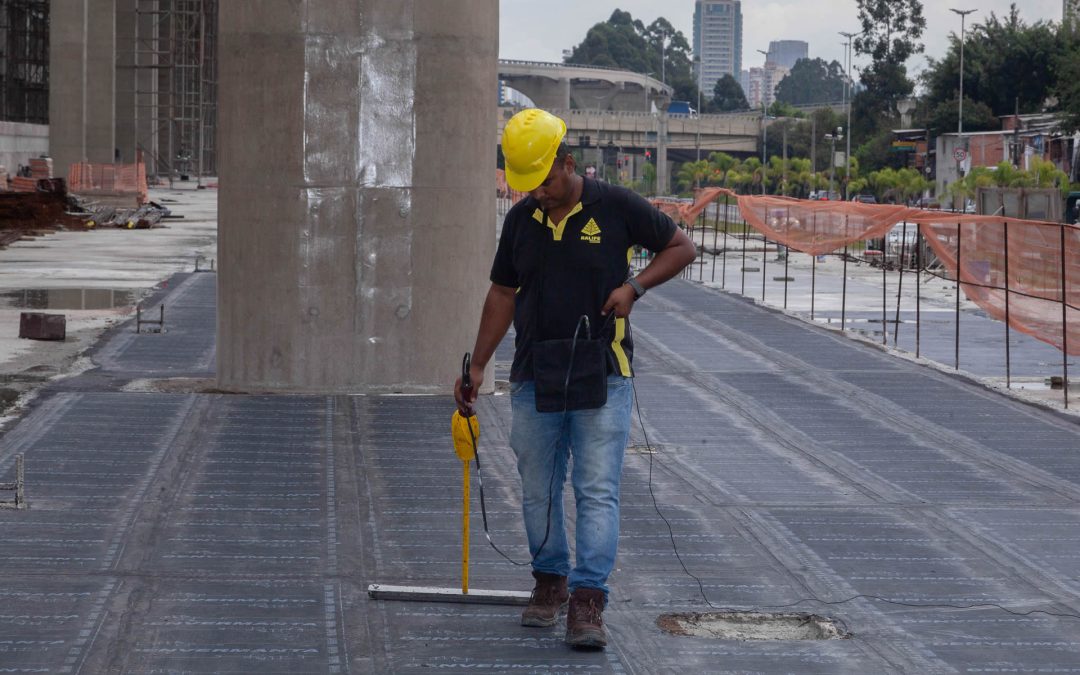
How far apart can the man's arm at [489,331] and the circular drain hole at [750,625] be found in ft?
4.29

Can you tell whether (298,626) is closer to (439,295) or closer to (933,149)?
(439,295)

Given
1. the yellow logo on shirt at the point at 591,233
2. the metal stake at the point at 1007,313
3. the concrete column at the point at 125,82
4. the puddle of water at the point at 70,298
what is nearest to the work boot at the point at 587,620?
the yellow logo on shirt at the point at 591,233

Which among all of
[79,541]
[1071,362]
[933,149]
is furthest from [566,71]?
[79,541]

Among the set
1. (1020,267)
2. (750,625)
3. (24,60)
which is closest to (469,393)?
(750,625)

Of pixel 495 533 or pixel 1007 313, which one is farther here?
pixel 1007 313

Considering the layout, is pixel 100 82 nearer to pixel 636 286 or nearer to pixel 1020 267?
pixel 1020 267

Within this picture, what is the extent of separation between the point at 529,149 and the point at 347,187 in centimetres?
783

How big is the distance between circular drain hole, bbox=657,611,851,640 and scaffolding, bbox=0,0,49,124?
7409cm

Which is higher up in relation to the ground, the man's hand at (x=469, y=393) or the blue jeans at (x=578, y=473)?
the man's hand at (x=469, y=393)

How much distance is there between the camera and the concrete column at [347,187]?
13.5 meters

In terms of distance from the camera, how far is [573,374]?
20.0 ft

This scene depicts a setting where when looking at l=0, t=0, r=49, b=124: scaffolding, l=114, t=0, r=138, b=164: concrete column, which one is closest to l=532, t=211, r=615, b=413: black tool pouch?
l=0, t=0, r=49, b=124: scaffolding

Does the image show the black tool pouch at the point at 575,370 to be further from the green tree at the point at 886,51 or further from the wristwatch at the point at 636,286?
the green tree at the point at 886,51

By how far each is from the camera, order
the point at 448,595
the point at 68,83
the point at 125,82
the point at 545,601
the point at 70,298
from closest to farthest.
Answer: the point at 545,601
the point at 448,595
the point at 70,298
the point at 68,83
the point at 125,82
